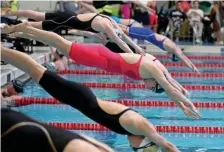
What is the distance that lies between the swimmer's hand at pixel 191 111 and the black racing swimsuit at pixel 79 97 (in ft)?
4.76

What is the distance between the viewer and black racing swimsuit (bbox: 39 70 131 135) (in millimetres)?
3744

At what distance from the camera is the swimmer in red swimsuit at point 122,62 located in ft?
17.4

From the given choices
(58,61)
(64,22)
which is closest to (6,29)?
(64,22)

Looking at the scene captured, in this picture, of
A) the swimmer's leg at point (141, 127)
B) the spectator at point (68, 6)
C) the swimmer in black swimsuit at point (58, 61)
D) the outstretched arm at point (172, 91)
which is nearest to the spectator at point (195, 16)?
the spectator at point (68, 6)

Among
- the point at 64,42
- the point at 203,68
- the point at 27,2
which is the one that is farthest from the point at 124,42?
the point at 27,2

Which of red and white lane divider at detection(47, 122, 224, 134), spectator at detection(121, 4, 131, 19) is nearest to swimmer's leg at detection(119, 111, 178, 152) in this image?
red and white lane divider at detection(47, 122, 224, 134)

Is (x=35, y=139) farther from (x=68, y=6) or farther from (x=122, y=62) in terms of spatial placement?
(x=68, y=6)

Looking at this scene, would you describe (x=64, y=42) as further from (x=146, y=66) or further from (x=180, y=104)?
(x=180, y=104)

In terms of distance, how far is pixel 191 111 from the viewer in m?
5.28

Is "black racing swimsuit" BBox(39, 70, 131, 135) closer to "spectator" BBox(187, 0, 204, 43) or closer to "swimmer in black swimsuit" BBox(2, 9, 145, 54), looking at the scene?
"swimmer in black swimsuit" BBox(2, 9, 145, 54)

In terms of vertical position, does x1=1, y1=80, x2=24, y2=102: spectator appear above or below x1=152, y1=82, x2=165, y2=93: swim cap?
below

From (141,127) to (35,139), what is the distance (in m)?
1.08

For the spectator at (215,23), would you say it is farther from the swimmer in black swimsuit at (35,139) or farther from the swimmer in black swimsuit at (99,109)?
the swimmer in black swimsuit at (35,139)

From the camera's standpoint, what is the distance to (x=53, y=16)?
22.8ft
